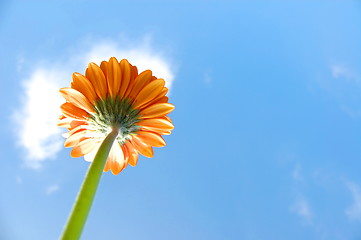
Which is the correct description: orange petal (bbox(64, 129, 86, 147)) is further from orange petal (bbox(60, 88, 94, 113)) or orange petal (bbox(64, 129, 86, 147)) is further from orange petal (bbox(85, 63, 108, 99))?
orange petal (bbox(85, 63, 108, 99))

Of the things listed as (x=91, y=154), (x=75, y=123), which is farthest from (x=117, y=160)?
(x=75, y=123)

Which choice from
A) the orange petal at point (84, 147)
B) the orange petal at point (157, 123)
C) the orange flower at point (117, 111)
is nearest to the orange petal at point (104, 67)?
the orange flower at point (117, 111)

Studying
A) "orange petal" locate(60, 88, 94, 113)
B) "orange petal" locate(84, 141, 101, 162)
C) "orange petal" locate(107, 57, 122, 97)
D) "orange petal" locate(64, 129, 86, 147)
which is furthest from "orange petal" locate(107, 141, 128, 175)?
"orange petal" locate(107, 57, 122, 97)

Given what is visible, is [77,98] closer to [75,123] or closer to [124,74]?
[75,123]

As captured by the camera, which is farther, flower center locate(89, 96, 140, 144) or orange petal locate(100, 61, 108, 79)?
flower center locate(89, 96, 140, 144)

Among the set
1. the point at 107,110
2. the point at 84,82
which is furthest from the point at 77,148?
the point at 84,82

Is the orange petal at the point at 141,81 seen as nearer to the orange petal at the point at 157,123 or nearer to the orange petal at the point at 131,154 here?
the orange petal at the point at 157,123

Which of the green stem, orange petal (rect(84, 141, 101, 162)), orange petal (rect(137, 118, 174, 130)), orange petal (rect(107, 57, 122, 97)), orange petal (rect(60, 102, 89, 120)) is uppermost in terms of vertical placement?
orange petal (rect(107, 57, 122, 97))

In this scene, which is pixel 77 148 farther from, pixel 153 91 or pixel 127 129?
pixel 153 91

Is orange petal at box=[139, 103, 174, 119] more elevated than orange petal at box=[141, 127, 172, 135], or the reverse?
orange petal at box=[139, 103, 174, 119]
